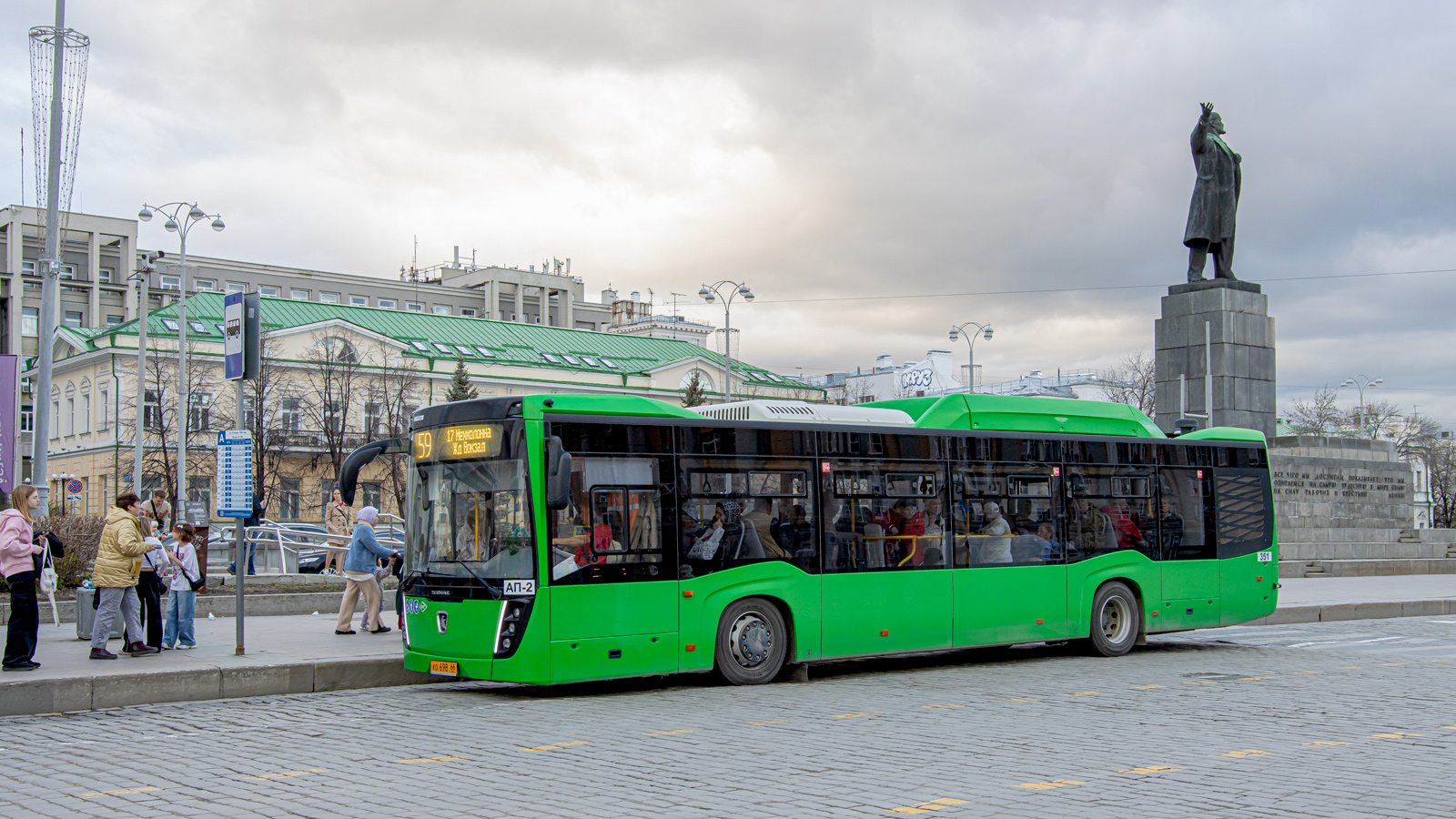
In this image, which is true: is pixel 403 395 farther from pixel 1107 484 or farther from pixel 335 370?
pixel 1107 484

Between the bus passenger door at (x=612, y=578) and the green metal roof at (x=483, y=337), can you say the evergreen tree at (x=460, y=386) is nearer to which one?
the green metal roof at (x=483, y=337)

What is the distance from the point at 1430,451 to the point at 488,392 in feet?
181

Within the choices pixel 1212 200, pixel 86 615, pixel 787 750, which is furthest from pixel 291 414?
pixel 787 750

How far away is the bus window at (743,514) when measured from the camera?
1255cm

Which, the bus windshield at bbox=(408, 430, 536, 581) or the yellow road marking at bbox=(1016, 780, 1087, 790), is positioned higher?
the bus windshield at bbox=(408, 430, 536, 581)

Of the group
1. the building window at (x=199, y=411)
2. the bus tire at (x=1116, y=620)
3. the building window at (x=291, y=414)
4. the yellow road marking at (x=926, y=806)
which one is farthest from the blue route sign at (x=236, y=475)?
the building window at (x=291, y=414)

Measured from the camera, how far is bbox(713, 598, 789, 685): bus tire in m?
12.8

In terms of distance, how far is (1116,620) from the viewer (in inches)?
637

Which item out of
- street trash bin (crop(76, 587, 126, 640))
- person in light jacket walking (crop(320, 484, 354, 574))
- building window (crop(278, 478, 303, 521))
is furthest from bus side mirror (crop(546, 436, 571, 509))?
building window (crop(278, 478, 303, 521))

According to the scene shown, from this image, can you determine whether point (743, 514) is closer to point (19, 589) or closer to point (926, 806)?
point (926, 806)

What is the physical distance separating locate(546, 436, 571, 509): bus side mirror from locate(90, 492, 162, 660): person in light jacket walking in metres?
A: 4.64

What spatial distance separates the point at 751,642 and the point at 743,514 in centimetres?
126

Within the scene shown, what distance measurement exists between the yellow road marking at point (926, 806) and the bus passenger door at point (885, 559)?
241 inches

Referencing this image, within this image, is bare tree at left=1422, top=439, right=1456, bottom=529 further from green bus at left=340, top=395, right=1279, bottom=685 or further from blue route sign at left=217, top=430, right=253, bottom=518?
blue route sign at left=217, top=430, right=253, bottom=518
